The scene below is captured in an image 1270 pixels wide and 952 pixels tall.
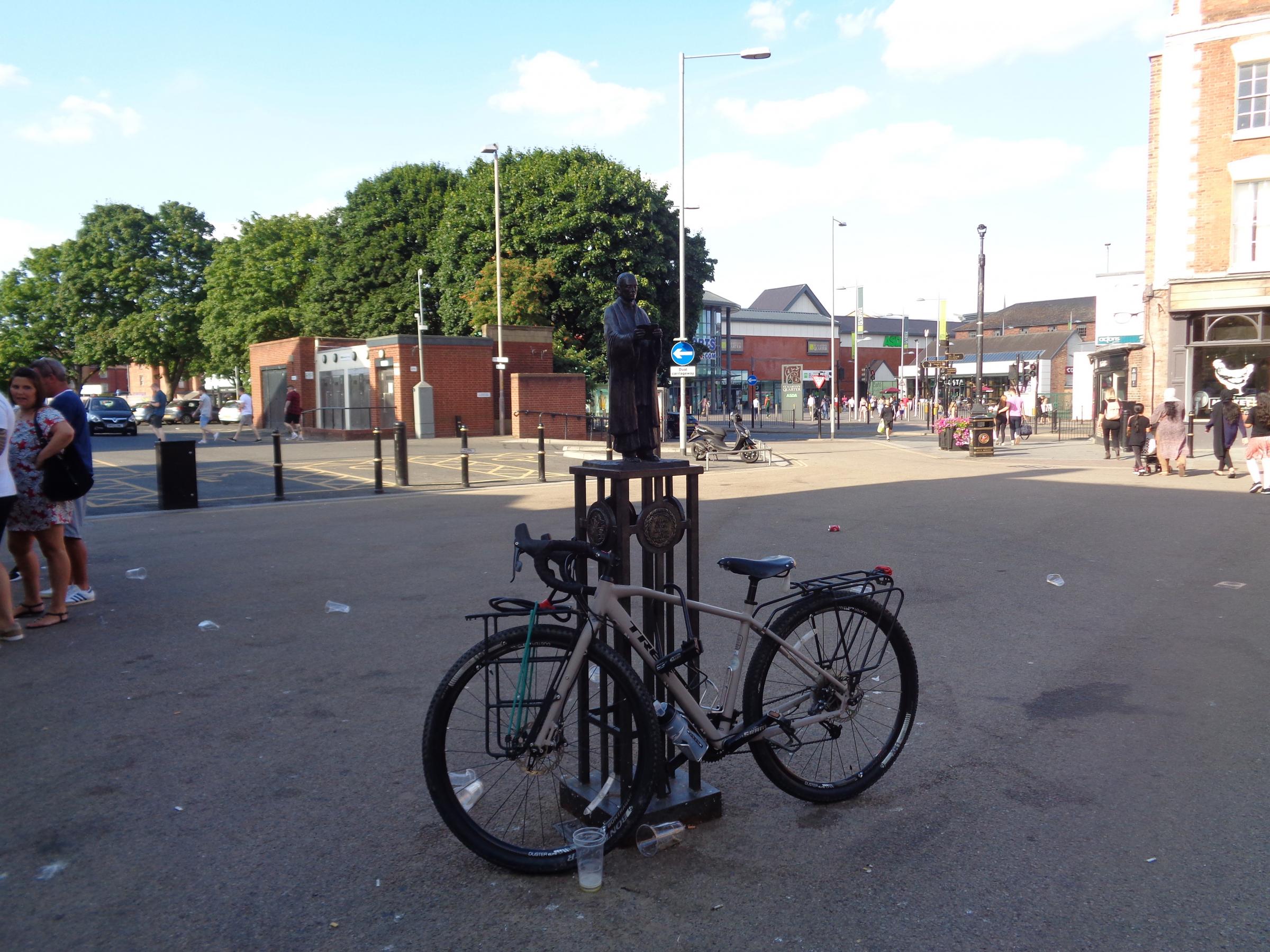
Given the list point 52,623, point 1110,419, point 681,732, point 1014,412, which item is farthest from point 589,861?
point 1014,412

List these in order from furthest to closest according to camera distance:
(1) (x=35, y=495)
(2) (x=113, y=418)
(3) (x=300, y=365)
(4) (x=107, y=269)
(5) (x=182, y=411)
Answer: (4) (x=107, y=269), (5) (x=182, y=411), (3) (x=300, y=365), (2) (x=113, y=418), (1) (x=35, y=495)

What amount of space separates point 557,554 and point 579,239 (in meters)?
36.9

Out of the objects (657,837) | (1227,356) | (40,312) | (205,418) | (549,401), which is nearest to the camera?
(657,837)

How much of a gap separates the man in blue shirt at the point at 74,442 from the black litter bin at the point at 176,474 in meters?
A: 6.73

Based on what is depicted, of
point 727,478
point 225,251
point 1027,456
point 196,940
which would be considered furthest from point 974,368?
point 196,940

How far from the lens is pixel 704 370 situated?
80.1 metres

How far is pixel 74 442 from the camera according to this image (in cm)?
725

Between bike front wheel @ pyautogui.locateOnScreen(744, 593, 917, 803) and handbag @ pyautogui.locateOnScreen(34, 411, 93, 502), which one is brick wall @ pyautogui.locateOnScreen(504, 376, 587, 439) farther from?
bike front wheel @ pyautogui.locateOnScreen(744, 593, 917, 803)

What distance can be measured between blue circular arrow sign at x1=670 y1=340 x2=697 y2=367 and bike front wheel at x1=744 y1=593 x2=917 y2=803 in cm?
1935

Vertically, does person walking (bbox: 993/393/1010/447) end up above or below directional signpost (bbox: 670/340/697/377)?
below

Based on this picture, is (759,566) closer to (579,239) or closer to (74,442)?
(74,442)

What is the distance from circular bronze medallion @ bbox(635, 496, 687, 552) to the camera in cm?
387

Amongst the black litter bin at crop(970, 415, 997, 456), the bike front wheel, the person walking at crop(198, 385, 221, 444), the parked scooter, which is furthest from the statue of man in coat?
the person walking at crop(198, 385, 221, 444)

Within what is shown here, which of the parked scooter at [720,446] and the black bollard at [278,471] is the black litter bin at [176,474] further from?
the parked scooter at [720,446]
